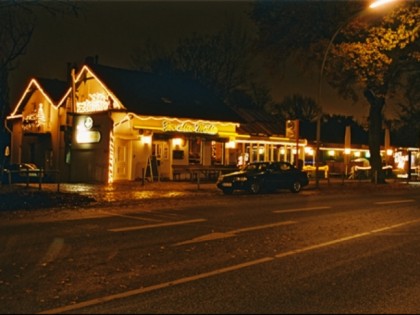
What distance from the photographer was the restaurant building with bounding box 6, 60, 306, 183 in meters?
32.8

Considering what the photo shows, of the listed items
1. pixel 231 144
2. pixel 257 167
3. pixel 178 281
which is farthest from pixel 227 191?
pixel 178 281

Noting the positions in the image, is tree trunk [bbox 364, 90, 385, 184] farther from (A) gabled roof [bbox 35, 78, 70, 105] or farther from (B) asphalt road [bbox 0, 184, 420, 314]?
(B) asphalt road [bbox 0, 184, 420, 314]

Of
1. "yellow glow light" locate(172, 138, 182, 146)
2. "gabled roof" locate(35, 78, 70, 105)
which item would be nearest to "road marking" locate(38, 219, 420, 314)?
"yellow glow light" locate(172, 138, 182, 146)

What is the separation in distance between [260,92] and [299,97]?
61.2ft

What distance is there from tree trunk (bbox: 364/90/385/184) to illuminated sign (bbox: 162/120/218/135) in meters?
9.65

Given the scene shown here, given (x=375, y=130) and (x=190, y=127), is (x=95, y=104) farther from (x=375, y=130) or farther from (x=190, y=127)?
(x=375, y=130)

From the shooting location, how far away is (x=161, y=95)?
36219 mm

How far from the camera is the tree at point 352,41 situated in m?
30.2

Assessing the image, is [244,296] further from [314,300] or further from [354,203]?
[354,203]

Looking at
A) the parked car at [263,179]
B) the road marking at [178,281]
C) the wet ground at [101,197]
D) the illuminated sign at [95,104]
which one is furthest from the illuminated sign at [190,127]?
the road marking at [178,281]

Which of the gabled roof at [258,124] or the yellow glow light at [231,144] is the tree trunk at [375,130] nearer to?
the gabled roof at [258,124]

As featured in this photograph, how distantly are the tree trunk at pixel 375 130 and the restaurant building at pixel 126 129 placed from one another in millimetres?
6196

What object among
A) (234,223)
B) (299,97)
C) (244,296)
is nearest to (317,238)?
(234,223)

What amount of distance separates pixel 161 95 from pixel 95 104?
4.05 metres
